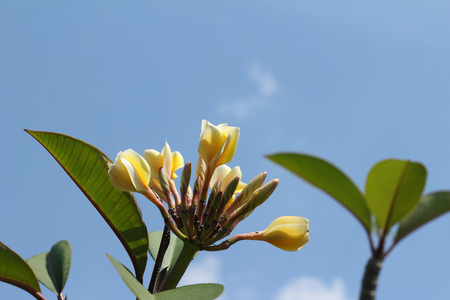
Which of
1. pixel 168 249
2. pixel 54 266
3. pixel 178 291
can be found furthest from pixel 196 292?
pixel 54 266

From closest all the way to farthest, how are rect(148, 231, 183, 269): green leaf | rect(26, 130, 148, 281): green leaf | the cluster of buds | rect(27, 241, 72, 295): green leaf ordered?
the cluster of buds < rect(26, 130, 148, 281): green leaf < rect(148, 231, 183, 269): green leaf < rect(27, 241, 72, 295): green leaf

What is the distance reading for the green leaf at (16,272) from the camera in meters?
1.40

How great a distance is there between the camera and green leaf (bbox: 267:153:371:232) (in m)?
0.74

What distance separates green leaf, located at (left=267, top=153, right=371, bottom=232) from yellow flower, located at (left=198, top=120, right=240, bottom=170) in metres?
0.58

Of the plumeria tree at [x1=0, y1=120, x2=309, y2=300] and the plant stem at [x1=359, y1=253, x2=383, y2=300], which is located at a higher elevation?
the plumeria tree at [x1=0, y1=120, x2=309, y2=300]

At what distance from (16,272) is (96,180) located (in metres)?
0.39

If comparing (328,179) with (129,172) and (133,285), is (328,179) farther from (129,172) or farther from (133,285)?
(129,172)

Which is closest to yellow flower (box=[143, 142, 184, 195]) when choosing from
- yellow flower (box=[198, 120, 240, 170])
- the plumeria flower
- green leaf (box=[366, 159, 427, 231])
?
yellow flower (box=[198, 120, 240, 170])

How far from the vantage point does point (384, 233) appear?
71 cm

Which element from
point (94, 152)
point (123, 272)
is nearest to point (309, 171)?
point (123, 272)

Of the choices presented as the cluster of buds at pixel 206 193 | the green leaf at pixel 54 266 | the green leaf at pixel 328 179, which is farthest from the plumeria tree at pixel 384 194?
the green leaf at pixel 54 266

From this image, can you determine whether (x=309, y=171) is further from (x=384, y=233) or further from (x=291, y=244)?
(x=291, y=244)

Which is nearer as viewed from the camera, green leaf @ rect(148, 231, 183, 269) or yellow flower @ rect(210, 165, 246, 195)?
yellow flower @ rect(210, 165, 246, 195)

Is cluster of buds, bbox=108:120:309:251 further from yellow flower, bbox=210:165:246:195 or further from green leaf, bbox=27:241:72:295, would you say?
green leaf, bbox=27:241:72:295
